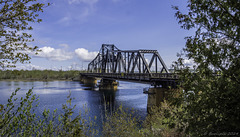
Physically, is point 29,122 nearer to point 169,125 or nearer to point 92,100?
point 169,125

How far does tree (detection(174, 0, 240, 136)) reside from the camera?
17.0 ft

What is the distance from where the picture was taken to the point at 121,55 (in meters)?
92.1

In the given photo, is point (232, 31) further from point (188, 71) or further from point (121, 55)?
point (121, 55)

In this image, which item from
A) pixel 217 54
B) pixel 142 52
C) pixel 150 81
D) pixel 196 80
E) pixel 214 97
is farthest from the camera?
pixel 142 52

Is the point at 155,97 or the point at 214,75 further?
the point at 155,97

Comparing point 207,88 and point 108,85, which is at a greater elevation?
point 207,88

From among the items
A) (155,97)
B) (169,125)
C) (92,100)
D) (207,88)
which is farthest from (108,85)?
(207,88)

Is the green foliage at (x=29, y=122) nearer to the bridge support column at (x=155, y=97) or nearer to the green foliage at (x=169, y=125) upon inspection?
the green foliage at (x=169, y=125)

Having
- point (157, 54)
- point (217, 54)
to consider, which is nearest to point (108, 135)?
point (217, 54)

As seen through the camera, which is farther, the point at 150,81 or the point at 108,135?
the point at 150,81

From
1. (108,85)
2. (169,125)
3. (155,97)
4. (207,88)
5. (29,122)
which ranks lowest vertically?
(108,85)

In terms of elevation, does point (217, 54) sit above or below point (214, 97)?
above

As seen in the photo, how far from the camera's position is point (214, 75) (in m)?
5.96

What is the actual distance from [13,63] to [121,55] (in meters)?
84.9
